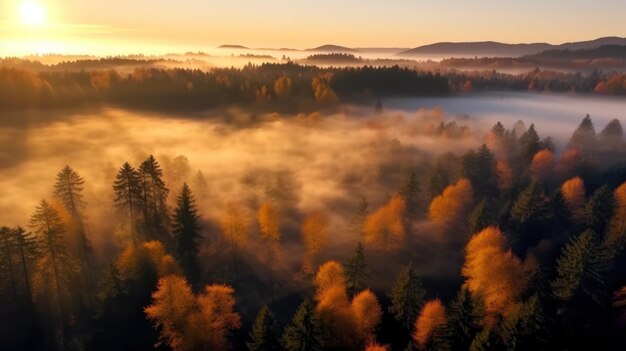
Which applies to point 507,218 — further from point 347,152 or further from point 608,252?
point 347,152

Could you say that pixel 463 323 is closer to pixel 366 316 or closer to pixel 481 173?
pixel 366 316

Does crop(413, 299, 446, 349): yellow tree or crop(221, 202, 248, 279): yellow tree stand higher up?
crop(221, 202, 248, 279): yellow tree

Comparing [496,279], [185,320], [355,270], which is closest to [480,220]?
[496,279]

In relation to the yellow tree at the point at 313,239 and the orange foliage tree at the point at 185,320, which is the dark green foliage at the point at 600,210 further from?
the orange foliage tree at the point at 185,320

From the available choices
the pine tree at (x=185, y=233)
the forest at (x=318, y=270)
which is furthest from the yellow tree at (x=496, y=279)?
the pine tree at (x=185, y=233)

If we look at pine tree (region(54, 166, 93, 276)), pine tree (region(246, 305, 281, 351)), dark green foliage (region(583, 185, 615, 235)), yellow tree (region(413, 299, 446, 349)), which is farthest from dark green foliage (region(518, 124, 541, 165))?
pine tree (region(54, 166, 93, 276))

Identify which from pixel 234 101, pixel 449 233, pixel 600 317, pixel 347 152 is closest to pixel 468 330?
pixel 600 317

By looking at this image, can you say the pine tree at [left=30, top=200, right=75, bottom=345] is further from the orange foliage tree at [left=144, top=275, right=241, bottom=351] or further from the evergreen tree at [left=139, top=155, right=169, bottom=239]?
the orange foliage tree at [left=144, top=275, right=241, bottom=351]
